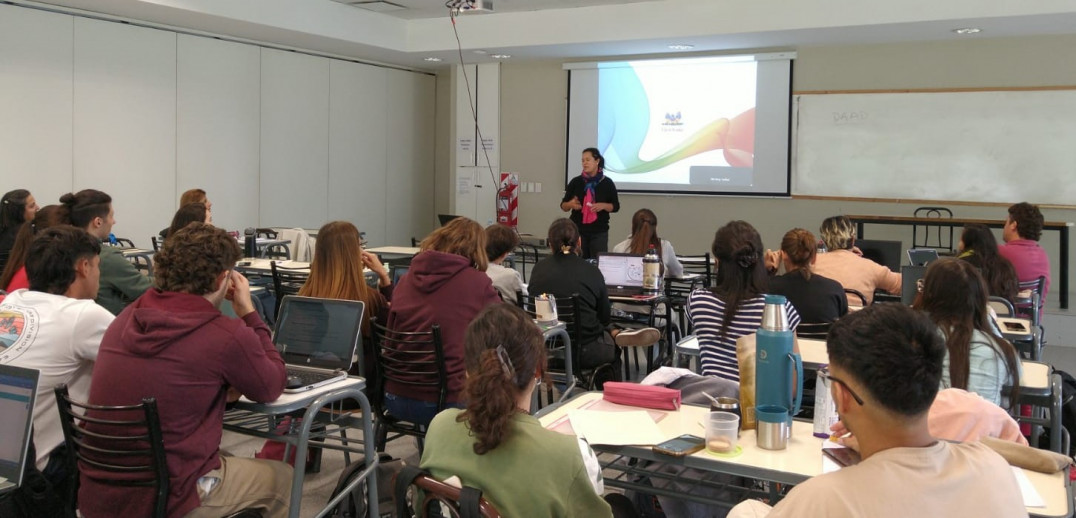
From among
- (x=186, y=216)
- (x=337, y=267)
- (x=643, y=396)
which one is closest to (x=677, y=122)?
(x=186, y=216)

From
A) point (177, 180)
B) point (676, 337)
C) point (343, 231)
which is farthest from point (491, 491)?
point (177, 180)

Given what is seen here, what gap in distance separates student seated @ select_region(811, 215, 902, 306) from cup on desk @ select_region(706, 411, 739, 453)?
2.97m

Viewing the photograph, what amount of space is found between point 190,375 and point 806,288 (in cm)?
258

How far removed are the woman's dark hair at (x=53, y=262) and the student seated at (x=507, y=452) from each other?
1470 mm

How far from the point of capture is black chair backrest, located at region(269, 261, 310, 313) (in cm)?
509

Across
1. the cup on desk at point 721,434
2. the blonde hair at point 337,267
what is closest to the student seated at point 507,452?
the cup on desk at point 721,434

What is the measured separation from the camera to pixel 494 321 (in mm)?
1969

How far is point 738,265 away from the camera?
11.2ft

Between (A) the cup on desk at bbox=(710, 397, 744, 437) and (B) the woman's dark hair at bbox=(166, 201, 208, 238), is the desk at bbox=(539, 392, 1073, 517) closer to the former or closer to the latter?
(A) the cup on desk at bbox=(710, 397, 744, 437)

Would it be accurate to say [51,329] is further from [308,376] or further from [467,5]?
[467,5]

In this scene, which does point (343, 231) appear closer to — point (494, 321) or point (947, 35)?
point (494, 321)

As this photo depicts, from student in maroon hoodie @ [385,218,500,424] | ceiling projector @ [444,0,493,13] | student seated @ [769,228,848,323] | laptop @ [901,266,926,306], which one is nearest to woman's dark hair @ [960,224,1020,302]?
laptop @ [901,266,926,306]

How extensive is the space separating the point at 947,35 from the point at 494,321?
7942mm

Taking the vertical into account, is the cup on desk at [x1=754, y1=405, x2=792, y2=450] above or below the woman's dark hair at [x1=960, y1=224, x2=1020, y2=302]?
below
